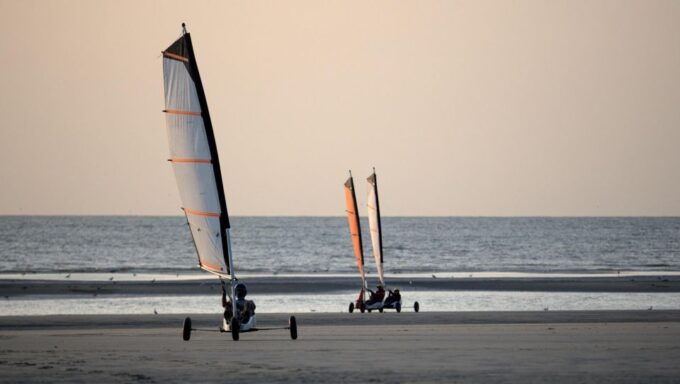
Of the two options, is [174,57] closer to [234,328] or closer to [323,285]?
[234,328]

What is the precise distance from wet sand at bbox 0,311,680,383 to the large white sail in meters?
2.23

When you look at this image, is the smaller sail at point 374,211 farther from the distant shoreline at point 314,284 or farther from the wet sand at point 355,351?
the wet sand at point 355,351

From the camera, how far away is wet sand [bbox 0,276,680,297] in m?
55.2

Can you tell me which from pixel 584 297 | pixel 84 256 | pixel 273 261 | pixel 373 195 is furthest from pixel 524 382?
pixel 84 256

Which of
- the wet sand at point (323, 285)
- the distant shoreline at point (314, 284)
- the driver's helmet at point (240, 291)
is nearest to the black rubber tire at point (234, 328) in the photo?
the driver's helmet at point (240, 291)

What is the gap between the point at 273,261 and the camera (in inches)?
4195

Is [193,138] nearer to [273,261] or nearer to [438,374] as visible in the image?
[438,374]

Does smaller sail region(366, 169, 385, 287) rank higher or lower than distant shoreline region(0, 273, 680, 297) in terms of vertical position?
higher

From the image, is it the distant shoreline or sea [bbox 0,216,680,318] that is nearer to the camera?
sea [bbox 0,216,680,318]

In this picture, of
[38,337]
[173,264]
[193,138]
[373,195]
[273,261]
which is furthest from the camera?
[273,261]

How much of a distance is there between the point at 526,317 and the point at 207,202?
14487 millimetres

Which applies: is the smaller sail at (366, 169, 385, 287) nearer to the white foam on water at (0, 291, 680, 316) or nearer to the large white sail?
the white foam on water at (0, 291, 680, 316)

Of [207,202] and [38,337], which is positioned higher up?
[207,202]

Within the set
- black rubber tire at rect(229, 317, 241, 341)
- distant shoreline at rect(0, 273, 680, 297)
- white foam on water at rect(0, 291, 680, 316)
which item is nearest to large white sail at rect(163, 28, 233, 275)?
black rubber tire at rect(229, 317, 241, 341)
